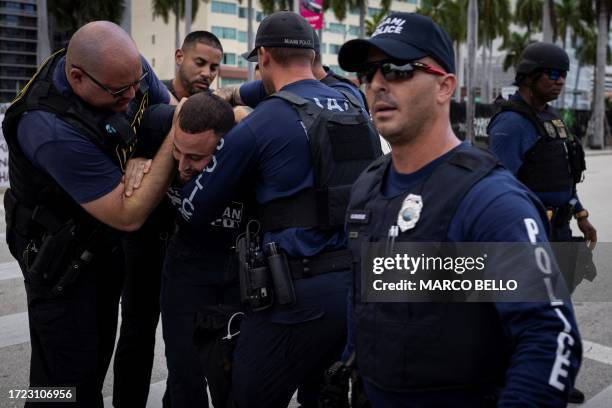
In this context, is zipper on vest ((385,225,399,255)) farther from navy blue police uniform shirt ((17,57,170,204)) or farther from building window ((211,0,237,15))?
building window ((211,0,237,15))

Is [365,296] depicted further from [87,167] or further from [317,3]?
[317,3]

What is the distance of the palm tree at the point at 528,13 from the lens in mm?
62094

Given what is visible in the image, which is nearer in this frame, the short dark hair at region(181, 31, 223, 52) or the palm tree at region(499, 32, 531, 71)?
the short dark hair at region(181, 31, 223, 52)

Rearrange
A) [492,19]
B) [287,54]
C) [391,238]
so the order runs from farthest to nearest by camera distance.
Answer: [492,19] → [287,54] → [391,238]

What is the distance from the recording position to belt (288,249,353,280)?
Answer: 2.65 m

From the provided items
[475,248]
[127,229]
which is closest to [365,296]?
[475,248]

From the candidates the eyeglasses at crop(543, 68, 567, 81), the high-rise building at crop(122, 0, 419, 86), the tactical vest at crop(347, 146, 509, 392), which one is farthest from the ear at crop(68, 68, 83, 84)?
the high-rise building at crop(122, 0, 419, 86)

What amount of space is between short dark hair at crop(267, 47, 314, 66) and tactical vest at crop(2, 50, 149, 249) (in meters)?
0.69

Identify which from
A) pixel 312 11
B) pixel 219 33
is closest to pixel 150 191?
pixel 312 11

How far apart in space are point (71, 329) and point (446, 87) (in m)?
1.93

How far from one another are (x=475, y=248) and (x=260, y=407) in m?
1.28

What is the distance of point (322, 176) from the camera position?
8.80ft

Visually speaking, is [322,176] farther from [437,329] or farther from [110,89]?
[437,329]

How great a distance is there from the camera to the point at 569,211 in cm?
431
